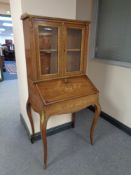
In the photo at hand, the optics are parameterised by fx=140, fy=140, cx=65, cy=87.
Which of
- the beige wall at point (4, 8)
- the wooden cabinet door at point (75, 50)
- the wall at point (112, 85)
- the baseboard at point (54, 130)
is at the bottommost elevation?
the baseboard at point (54, 130)

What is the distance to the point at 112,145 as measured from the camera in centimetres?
196

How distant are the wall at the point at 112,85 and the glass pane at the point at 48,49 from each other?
3.65 ft

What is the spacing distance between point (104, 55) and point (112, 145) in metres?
1.52

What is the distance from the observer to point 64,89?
1587 mm

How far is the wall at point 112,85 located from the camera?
A: 2.15 meters

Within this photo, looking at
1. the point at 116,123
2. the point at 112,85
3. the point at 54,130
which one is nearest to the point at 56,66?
the point at 54,130

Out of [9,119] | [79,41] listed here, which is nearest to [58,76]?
[79,41]

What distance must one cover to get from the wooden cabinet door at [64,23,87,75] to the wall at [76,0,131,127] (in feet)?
2.47

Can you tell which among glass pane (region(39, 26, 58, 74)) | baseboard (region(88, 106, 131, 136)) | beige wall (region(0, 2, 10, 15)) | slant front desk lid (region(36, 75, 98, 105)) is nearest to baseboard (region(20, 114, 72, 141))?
baseboard (region(88, 106, 131, 136))

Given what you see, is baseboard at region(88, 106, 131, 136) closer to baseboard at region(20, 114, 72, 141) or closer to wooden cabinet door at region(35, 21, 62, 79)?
baseboard at region(20, 114, 72, 141)

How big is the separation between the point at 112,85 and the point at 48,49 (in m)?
1.32

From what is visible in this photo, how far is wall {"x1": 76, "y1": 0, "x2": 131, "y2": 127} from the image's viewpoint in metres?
2.15

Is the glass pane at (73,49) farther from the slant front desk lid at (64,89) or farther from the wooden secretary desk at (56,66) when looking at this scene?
the slant front desk lid at (64,89)

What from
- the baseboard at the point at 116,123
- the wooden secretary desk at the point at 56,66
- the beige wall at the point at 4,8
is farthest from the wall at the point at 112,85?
the beige wall at the point at 4,8
